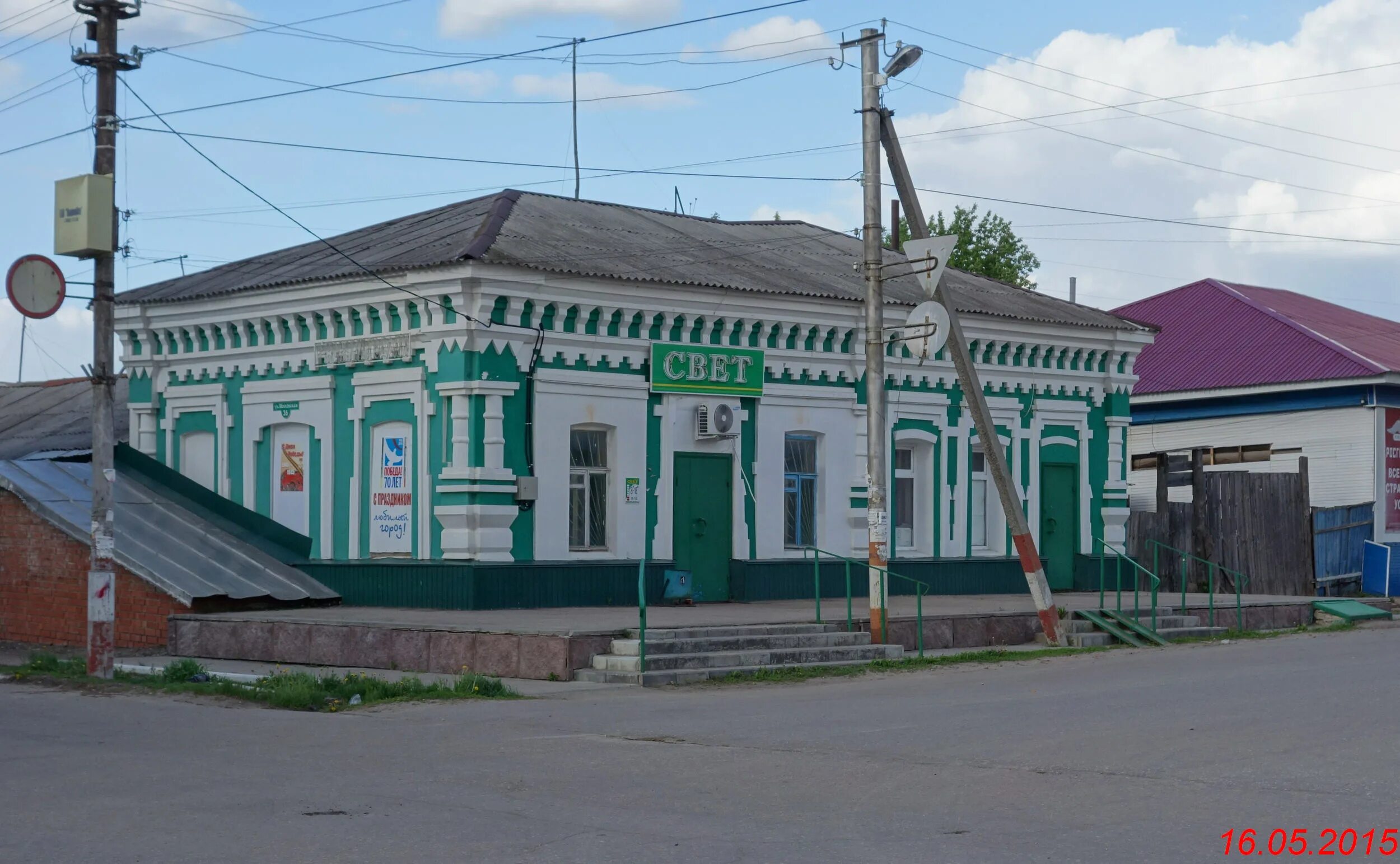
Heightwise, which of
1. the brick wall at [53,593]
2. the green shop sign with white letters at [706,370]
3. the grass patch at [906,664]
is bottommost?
the grass patch at [906,664]

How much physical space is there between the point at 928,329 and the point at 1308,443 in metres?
15.8

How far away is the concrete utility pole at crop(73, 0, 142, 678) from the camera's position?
53.8 feet

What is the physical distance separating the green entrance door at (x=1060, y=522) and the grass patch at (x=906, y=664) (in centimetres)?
591

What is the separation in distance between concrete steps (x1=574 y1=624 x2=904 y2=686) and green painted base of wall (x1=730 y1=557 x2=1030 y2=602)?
391 cm

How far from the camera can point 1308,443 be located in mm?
31750

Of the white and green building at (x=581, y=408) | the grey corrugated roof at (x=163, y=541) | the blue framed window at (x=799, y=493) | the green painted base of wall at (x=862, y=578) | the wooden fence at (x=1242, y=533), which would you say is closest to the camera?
the grey corrugated roof at (x=163, y=541)

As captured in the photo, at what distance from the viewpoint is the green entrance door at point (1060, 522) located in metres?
26.5

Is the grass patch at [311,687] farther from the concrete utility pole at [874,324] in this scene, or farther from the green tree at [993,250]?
the green tree at [993,250]

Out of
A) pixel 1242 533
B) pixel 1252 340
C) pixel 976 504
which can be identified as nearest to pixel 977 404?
pixel 976 504

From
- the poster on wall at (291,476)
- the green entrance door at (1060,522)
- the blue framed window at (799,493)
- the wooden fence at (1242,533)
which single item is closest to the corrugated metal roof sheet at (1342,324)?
the wooden fence at (1242,533)

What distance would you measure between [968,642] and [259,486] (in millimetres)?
10213

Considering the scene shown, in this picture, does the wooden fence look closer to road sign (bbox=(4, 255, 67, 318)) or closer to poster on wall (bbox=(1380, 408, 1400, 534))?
poster on wall (bbox=(1380, 408, 1400, 534))

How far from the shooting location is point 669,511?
22188mm

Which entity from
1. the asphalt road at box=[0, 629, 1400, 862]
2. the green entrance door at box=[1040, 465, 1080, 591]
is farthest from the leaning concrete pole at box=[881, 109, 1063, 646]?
the green entrance door at box=[1040, 465, 1080, 591]
